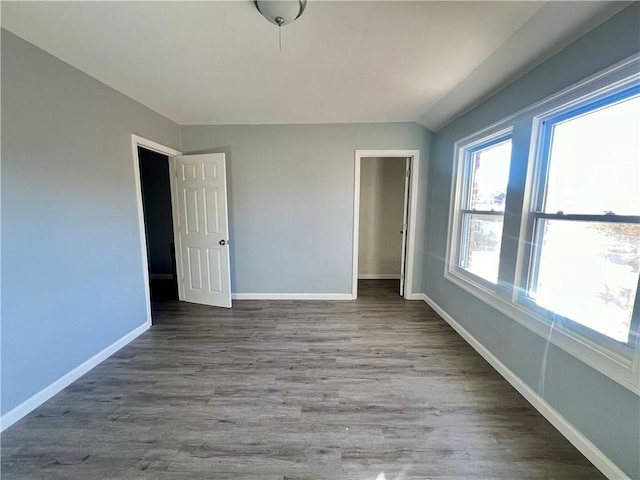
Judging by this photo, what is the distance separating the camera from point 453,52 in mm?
1868

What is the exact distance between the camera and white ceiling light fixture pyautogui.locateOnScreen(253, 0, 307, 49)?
137cm

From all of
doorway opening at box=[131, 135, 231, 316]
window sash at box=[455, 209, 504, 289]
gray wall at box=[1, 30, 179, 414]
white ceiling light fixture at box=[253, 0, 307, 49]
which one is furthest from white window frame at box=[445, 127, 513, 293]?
gray wall at box=[1, 30, 179, 414]

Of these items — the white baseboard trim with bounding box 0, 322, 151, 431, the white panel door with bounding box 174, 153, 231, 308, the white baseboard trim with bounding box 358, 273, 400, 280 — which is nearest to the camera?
the white baseboard trim with bounding box 0, 322, 151, 431

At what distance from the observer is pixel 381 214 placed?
4891 mm

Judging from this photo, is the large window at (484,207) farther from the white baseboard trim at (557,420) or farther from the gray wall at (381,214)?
the gray wall at (381,214)

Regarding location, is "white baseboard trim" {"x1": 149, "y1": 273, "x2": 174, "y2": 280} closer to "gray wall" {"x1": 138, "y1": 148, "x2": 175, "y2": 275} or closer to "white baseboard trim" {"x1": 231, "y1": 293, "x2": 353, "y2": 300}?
"gray wall" {"x1": 138, "y1": 148, "x2": 175, "y2": 275}

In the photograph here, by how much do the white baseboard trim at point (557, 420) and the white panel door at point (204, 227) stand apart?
3.07m

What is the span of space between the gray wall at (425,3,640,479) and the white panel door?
301 centimetres

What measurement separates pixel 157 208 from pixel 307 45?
14.0 ft

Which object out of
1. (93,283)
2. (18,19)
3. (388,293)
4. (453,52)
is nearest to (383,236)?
(388,293)

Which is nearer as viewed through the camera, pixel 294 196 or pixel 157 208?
pixel 294 196

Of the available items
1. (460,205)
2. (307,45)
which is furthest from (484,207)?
(307,45)

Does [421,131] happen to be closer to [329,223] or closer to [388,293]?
[329,223]

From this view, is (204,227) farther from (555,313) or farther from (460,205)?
(555,313)
